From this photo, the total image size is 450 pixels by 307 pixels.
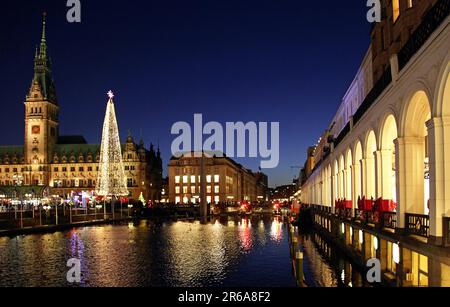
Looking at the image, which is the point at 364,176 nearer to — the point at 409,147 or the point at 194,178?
the point at 409,147

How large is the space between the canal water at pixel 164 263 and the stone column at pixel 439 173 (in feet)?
35.0

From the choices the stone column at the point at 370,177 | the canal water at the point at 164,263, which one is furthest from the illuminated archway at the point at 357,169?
the canal water at the point at 164,263

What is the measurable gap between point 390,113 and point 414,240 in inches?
306

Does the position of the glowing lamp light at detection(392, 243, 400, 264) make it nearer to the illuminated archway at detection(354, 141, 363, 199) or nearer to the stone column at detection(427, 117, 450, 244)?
the stone column at detection(427, 117, 450, 244)

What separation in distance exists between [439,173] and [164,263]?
23.4m

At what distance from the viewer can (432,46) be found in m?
16.8

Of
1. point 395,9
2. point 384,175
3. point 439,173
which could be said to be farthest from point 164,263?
point 395,9

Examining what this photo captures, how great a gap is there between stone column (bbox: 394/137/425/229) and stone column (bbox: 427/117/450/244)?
4925 millimetres

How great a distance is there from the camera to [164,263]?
119ft

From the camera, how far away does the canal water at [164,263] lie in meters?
29.2

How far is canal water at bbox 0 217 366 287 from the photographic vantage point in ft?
95.9

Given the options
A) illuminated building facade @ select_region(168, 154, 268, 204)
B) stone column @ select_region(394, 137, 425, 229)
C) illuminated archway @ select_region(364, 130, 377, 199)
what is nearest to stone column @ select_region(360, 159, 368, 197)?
illuminated archway @ select_region(364, 130, 377, 199)
